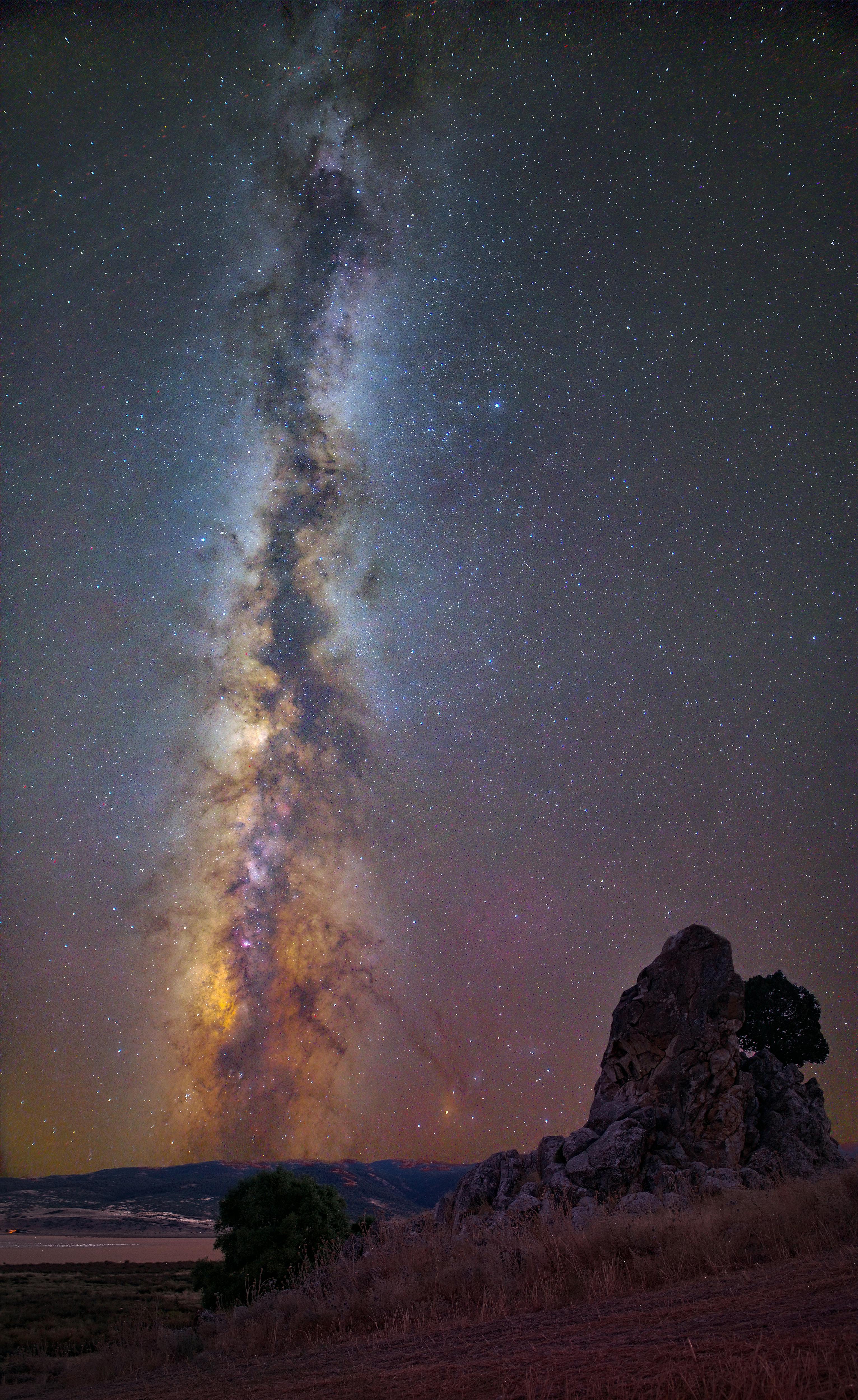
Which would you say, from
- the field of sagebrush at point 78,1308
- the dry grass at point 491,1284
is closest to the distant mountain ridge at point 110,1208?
the field of sagebrush at point 78,1308

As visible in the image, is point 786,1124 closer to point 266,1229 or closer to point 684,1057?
point 684,1057

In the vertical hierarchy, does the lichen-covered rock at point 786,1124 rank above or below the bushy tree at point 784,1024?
below

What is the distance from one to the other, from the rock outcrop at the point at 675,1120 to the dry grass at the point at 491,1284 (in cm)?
449

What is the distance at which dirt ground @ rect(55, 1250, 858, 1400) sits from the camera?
397 centimetres

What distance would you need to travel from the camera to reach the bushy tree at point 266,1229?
24469mm

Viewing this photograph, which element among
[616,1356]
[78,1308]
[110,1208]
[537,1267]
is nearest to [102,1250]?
[78,1308]

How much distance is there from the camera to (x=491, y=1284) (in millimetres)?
8664

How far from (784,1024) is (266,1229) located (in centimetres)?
2598

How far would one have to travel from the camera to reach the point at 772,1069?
88.8 feet

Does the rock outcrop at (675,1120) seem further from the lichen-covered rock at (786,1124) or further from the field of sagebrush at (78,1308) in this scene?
the field of sagebrush at (78,1308)

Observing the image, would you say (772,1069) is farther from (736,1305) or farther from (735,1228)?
(736,1305)

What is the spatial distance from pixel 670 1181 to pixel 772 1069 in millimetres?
10466

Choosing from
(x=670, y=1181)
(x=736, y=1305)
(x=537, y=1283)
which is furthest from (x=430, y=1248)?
(x=670, y=1181)

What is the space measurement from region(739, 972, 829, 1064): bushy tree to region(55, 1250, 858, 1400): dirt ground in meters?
34.8
